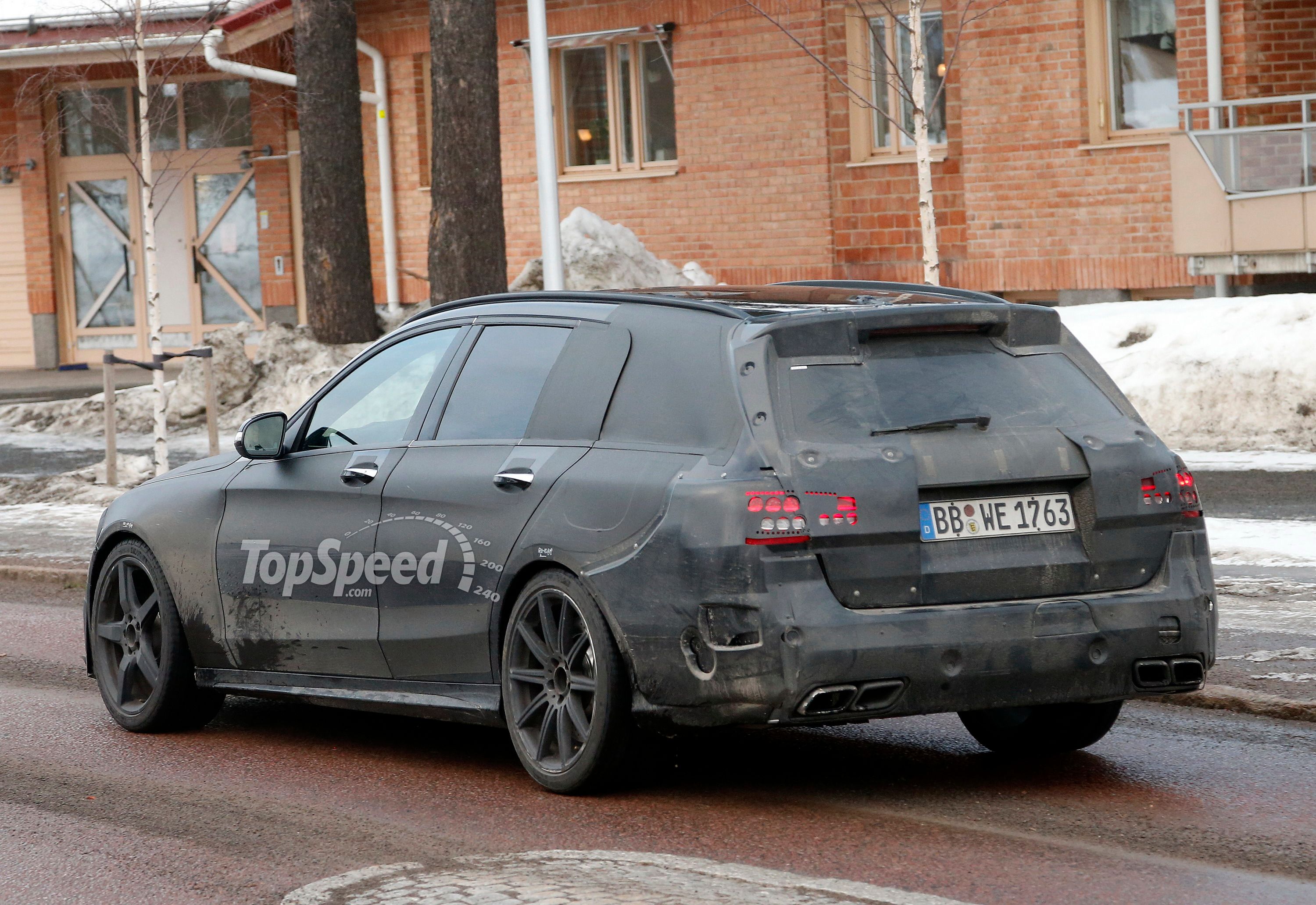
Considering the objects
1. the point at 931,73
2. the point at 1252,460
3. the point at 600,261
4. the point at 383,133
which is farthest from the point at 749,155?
the point at 1252,460

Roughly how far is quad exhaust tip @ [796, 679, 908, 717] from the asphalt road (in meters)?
0.37

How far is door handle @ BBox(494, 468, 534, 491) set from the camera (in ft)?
19.6

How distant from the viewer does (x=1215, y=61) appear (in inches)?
768

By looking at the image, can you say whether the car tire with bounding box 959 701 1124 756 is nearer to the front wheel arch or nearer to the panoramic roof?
the panoramic roof

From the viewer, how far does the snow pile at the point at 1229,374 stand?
1403 centimetres

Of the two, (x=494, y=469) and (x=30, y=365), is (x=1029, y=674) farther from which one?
(x=30, y=365)

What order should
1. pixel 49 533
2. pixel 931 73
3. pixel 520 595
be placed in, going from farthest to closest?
pixel 931 73
pixel 49 533
pixel 520 595

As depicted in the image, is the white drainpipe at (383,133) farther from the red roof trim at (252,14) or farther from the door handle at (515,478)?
the door handle at (515,478)

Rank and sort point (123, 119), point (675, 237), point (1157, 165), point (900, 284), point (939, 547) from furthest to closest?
point (123, 119), point (675, 237), point (1157, 165), point (900, 284), point (939, 547)

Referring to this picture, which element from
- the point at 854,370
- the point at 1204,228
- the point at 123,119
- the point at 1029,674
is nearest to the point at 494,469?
the point at 854,370

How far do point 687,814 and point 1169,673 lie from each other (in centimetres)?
152

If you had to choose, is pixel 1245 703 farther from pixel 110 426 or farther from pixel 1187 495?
pixel 110 426

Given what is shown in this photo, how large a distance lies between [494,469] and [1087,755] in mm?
2240

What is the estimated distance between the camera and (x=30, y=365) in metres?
29.3
